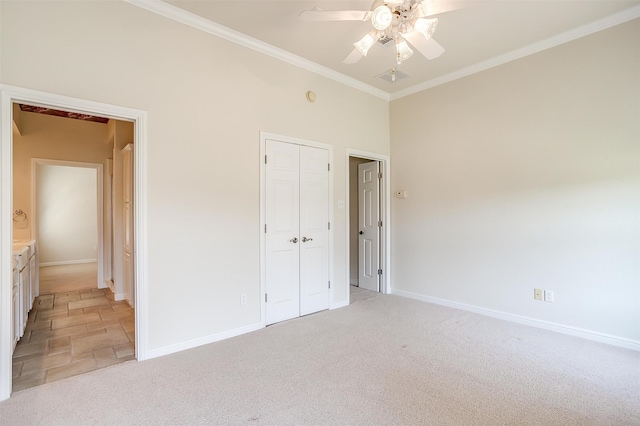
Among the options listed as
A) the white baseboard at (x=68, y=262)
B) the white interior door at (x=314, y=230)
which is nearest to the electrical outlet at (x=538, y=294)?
the white interior door at (x=314, y=230)

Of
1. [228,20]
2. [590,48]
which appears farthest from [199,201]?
[590,48]

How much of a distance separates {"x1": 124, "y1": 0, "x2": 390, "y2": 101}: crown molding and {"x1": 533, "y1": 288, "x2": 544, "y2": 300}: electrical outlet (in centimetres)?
334

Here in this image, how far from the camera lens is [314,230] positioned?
3910 millimetres

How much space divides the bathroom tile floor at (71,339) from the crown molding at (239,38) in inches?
121

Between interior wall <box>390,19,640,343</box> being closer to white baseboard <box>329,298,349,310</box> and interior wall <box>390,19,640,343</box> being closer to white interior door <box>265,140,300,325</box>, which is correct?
white baseboard <box>329,298,349,310</box>

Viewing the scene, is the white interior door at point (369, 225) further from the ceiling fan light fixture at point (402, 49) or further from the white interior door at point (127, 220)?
the white interior door at point (127, 220)

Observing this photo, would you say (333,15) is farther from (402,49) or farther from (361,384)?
(361,384)

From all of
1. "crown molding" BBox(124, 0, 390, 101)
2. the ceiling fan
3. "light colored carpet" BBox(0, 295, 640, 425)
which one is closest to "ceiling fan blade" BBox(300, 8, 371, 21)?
the ceiling fan

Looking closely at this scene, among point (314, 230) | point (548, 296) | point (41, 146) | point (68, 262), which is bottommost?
point (68, 262)

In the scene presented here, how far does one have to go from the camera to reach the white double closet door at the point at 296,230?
350 cm

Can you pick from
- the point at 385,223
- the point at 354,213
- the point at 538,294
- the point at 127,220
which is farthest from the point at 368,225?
the point at 127,220

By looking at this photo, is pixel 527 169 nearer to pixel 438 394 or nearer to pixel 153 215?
pixel 438 394

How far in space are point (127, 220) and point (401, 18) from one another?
4.22 meters

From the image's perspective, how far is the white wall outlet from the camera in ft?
10.9
